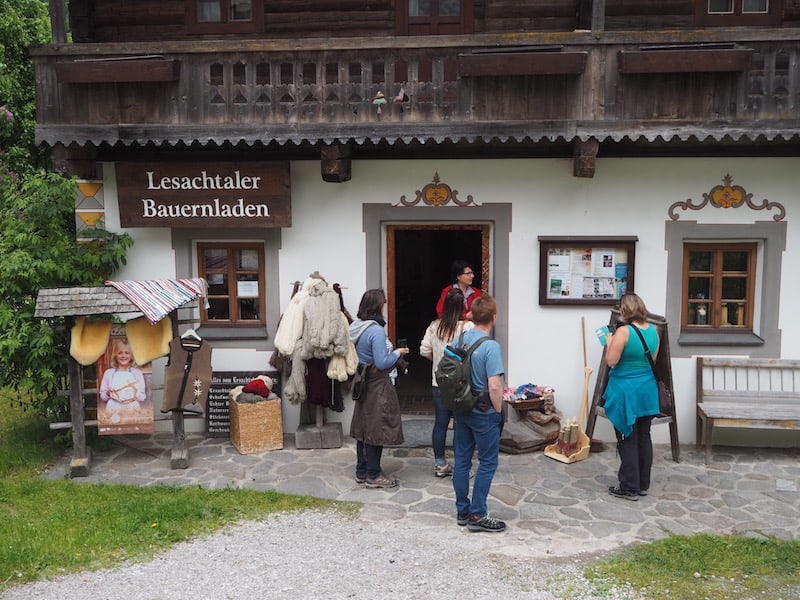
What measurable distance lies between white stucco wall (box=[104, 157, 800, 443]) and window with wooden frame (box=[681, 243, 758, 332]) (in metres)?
0.34

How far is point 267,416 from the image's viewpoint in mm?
8352

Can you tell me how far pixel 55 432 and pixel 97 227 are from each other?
2.35 meters

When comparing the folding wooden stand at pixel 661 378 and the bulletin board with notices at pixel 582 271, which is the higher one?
the bulletin board with notices at pixel 582 271

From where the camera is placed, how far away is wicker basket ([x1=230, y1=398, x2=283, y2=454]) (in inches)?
325

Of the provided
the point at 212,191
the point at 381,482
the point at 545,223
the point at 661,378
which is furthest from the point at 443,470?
the point at 212,191

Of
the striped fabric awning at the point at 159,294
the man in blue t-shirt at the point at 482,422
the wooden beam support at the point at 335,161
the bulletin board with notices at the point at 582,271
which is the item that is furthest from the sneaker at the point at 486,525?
the wooden beam support at the point at 335,161

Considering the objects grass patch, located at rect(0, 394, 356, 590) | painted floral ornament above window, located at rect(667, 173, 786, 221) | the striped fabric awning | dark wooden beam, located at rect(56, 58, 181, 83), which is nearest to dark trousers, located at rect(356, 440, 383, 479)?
grass patch, located at rect(0, 394, 356, 590)

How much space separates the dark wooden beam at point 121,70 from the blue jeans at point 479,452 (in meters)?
4.63

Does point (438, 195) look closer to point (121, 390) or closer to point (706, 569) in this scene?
point (121, 390)

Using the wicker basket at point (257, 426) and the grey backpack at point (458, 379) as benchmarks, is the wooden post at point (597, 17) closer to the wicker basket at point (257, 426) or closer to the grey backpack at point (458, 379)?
the grey backpack at point (458, 379)

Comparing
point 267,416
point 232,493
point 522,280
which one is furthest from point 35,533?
point 522,280

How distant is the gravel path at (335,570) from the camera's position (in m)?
5.29

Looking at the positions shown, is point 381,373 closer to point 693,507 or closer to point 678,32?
point 693,507

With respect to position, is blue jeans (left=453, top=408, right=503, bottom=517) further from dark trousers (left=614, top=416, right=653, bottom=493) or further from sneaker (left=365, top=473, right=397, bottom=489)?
dark trousers (left=614, top=416, right=653, bottom=493)
